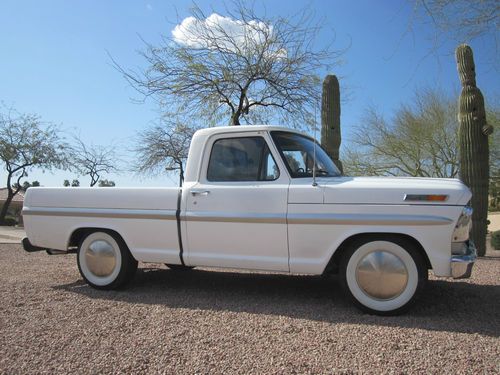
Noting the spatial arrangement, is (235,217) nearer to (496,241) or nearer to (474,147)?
(474,147)

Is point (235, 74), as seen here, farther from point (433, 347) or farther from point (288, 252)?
point (433, 347)

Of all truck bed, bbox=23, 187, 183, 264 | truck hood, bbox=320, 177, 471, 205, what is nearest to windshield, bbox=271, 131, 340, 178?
truck hood, bbox=320, 177, 471, 205

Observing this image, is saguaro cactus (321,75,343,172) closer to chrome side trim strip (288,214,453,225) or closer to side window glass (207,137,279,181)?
side window glass (207,137,279,181)

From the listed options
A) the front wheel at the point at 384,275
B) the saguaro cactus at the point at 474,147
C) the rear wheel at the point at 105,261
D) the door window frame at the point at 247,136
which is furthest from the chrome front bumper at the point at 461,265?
the saguaro cactus at the point at 474,147

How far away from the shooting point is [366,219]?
3.94 metres

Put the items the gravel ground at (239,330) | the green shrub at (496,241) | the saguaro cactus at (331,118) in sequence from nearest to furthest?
the gravel ground at (239,330), the saguaro cactus at (331,118), the green shrub at (496,241)

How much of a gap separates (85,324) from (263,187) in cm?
211

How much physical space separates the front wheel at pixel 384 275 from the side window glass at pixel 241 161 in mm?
1183

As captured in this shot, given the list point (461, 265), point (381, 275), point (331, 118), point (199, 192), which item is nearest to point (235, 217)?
point (199, 192)

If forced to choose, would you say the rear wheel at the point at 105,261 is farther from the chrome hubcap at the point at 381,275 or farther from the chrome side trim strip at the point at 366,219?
the chrome hubcap at the point at 381,275

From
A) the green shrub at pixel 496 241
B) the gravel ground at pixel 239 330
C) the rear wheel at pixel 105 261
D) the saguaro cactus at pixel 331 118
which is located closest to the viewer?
the gravel ground at pixel 239 330

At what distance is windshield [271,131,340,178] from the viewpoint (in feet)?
14.7

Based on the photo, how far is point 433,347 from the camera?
3.15 meters

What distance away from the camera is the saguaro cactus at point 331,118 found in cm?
1016
